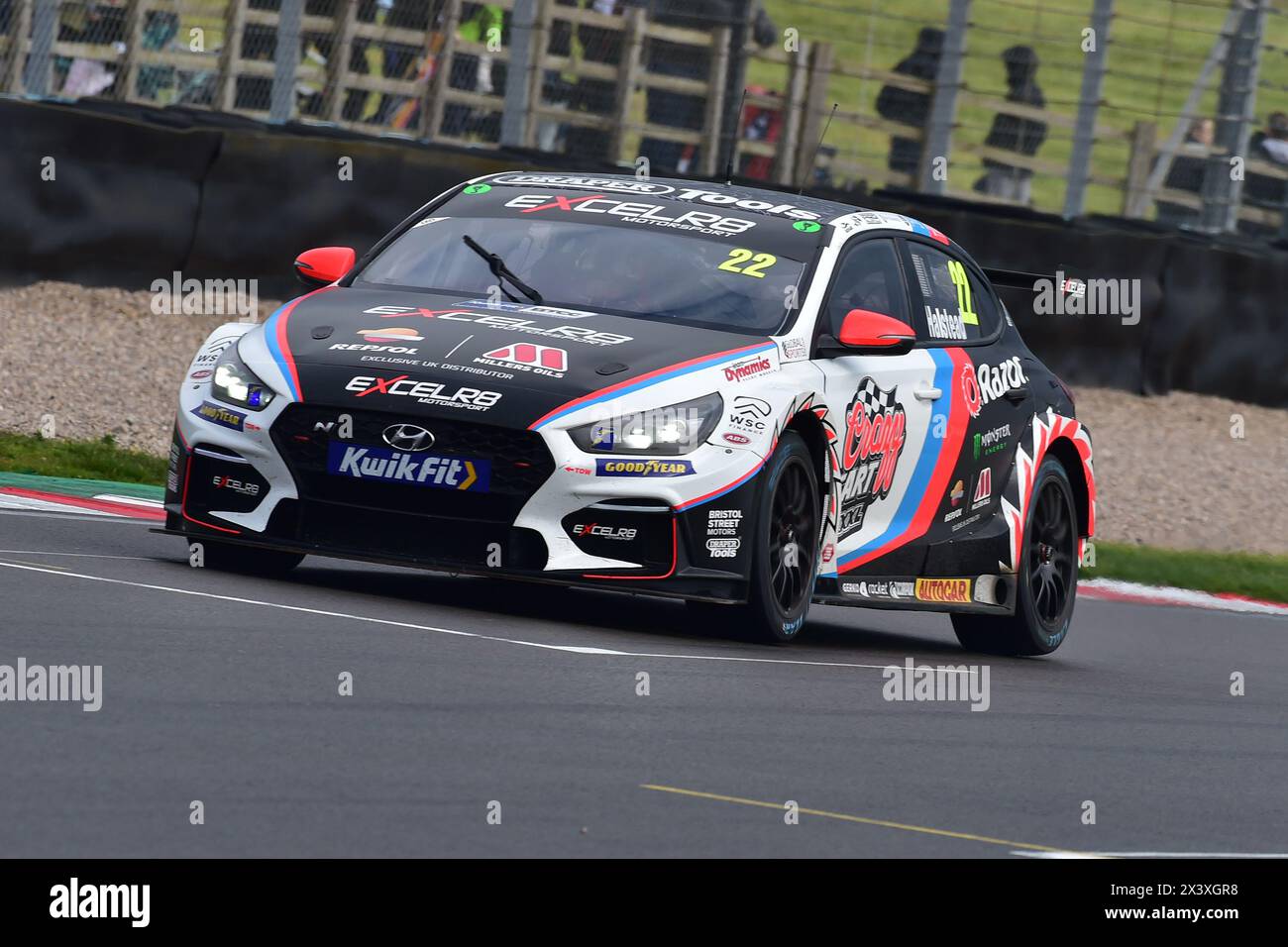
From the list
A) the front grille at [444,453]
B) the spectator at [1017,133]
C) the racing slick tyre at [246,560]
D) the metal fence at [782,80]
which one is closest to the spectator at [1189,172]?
the metal fence at [782,80]

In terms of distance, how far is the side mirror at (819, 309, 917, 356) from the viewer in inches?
365

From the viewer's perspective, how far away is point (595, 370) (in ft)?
28.2

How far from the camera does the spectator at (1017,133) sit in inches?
755

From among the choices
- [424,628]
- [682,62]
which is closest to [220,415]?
[424,628]

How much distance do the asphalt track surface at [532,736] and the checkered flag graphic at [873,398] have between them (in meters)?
0.94

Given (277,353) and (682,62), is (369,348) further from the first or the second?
(682,62)

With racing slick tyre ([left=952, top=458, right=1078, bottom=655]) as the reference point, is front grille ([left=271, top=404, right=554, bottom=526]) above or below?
above

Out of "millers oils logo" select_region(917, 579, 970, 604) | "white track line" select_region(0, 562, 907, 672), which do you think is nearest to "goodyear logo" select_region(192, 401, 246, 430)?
"white track line" select_region(0, 562, 907, 672)

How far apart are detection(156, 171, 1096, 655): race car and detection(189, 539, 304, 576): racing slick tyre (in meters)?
0.02

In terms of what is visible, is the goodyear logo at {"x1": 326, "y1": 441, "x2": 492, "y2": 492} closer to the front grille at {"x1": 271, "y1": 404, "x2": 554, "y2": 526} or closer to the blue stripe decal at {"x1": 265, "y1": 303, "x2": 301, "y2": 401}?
the front grille at {"x1": 271, "y1": 404, "x2": 554, "y2": 526}

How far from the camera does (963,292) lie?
10945 mm

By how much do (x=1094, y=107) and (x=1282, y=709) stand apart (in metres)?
9.82
